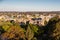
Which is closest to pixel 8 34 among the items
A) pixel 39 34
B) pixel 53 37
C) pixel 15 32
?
pixel 15 32

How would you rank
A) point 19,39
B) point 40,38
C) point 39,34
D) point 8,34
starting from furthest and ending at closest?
point 39,34, point 40,38, point 8,34, point 19,39

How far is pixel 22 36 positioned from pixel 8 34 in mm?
2060

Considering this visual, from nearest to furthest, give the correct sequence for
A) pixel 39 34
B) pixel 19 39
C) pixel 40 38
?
pixel 19 39
pixel 40 38
pixel 39 34

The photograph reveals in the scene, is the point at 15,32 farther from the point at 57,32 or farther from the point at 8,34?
the point at 57,32

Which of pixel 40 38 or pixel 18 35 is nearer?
pixel 18 35

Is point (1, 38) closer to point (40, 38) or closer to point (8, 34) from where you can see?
point (8, 34)

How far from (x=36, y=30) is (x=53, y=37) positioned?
25.2 feet

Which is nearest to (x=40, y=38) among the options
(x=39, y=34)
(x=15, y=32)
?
(x=39, y=34)

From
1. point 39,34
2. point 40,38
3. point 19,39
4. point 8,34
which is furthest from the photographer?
point 39,34

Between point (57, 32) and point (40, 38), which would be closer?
point (57, 32)

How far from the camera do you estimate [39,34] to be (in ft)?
99.2

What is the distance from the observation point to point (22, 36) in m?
22.8

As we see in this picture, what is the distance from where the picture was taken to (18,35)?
2328 cm

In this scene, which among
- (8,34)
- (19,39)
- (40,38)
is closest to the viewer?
(19,39)
